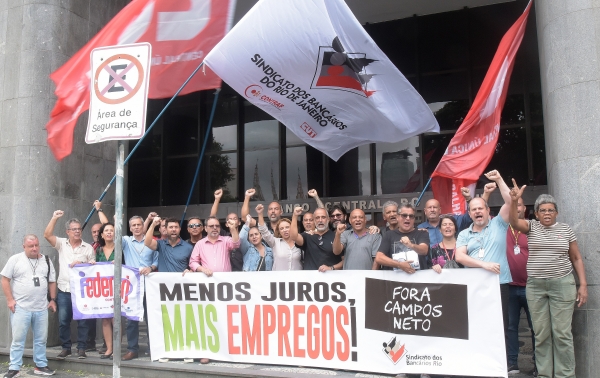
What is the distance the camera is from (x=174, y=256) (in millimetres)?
7512

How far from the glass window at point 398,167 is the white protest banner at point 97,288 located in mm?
5517

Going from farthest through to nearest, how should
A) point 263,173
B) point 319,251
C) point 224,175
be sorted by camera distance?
point 224,175
point 263,173
point 319,251

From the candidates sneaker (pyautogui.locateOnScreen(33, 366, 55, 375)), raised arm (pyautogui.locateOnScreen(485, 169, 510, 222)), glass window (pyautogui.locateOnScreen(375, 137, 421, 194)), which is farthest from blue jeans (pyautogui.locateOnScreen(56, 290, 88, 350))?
glass window (pyautogui.locateOnScreen(375, 137, 421, 194))

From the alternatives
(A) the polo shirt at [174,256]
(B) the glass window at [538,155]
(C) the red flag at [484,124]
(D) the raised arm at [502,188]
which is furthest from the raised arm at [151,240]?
(B) the glass window at [538,155]

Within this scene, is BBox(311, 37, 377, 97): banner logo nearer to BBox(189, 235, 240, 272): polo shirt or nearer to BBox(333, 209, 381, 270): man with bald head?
BBox(333, 209, 381, 270): man with bald head

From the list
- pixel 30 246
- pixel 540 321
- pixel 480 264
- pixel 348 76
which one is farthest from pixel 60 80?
pixel 540 321

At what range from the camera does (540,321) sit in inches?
223

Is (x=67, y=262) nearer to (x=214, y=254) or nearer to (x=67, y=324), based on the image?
(x=67, y=324)

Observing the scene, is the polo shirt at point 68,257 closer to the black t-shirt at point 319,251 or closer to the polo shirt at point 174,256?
the polo shirt at point 174,256

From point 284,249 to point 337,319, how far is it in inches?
46.8

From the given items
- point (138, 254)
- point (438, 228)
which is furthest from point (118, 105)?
point (438, 228)

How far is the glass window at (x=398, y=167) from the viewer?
10.9 meters

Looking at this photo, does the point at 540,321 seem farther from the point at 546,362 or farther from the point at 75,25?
the point at 75,25

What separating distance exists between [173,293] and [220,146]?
5.87m
